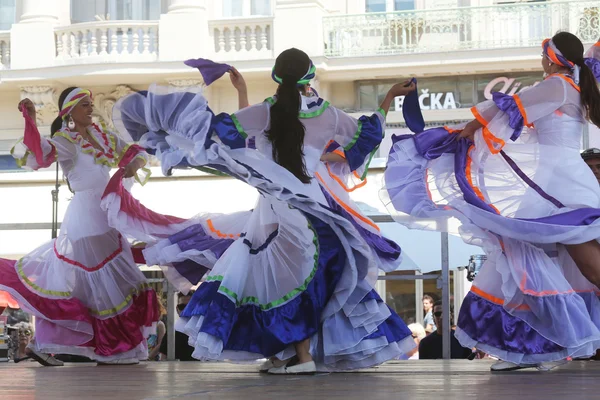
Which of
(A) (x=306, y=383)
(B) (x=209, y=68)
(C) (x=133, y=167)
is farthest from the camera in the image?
(C) (x=133, y=167)

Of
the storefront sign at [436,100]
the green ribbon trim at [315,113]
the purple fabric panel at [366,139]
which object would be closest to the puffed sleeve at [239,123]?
the green ribbon trim at [315,113]

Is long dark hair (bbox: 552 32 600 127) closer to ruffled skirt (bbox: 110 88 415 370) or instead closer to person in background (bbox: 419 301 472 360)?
ruffled skirt (bbox: 110 88 415 370)

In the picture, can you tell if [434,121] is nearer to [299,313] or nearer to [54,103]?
[54,103]

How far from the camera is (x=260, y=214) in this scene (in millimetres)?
5539

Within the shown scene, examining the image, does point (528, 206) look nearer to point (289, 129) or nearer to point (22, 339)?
point (289, 129)

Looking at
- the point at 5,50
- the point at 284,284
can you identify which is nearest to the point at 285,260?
the point at 284,284

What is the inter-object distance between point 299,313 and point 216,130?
0.88 m

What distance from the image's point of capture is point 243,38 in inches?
775

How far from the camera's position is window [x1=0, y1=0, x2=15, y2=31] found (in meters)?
20.8

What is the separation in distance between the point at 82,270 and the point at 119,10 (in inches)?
561

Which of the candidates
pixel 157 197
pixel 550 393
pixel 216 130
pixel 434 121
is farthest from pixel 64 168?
pixel 434 121

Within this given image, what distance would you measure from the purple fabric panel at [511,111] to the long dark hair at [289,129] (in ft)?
2.93

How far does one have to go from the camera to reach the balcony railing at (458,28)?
19297 mm

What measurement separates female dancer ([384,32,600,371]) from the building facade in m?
12.6
